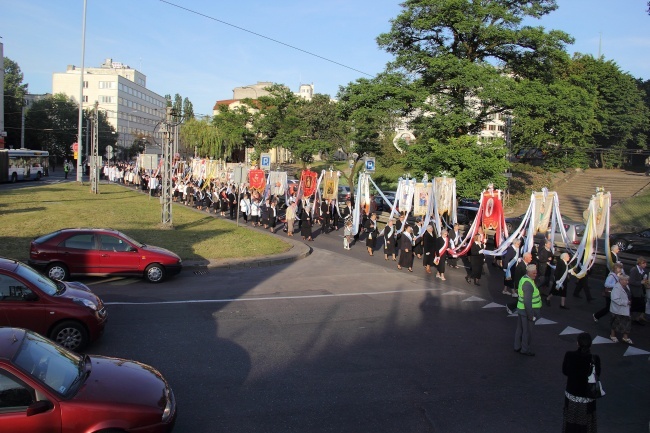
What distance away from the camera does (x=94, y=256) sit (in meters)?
13.2

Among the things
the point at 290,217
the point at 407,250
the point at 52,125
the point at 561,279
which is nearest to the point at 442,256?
the point at 407,250

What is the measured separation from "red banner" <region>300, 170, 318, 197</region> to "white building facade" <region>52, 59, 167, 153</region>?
81250mm

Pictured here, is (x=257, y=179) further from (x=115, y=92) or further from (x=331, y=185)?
(x=115, y=92)

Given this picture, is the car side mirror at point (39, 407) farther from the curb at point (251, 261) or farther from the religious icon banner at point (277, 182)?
the religious icon banner at point (277, 182)

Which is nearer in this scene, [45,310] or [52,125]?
[45,310]

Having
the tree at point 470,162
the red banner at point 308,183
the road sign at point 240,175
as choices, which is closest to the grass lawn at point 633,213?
the tree at point 470,162

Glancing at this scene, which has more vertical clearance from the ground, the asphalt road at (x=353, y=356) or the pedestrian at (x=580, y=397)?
the pedestrian at (x=580, y=397)

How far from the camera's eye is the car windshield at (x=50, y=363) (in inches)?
191

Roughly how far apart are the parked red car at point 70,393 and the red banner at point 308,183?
21.0 metres

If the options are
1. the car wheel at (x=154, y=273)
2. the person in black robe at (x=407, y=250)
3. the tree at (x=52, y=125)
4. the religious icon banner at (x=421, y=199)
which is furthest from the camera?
the tree at (x=52, y=125)

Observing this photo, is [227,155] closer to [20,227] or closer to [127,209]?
[127,209]

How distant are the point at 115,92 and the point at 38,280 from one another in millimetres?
116032

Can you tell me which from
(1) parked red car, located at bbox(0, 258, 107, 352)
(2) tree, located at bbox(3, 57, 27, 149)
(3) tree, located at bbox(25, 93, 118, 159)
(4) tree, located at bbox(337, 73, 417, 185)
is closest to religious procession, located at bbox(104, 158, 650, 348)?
(4) tree, located at bbox(337, 73, 417, 185)

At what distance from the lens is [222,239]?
20.8 m
